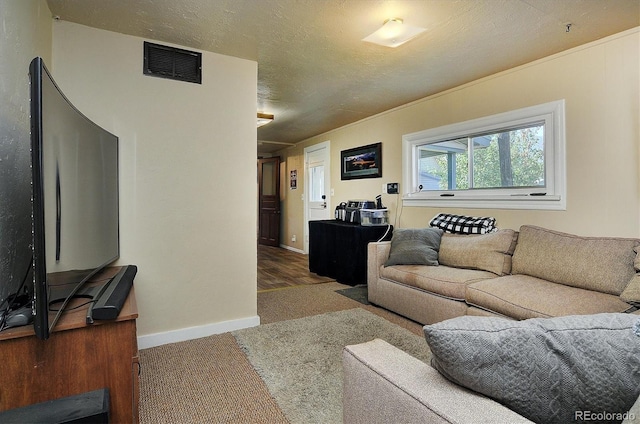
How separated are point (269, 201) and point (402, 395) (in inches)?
280

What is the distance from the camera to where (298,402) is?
1.77m

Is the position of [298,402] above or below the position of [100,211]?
below

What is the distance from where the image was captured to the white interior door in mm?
5914

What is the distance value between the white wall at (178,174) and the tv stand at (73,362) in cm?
117

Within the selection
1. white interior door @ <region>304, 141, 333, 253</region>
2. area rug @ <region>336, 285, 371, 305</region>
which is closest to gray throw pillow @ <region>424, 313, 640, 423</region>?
area rug @ <region>336, 285, 371, 305</region>

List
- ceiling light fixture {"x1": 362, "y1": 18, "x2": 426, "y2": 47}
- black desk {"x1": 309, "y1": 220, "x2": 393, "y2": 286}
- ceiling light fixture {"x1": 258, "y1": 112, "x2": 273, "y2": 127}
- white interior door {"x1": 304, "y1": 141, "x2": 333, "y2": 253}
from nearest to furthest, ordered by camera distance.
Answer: ceiling light fixture {"x1": 362, "y1": 18, "x2": 426, "y2": 47}, black desk {"x1": 309, "y1": 220, "x2": 393, "y2": 286}, ceiling light fixture {"x1": 258, "y1": 112, "x2": 273, "y2": 127}, white interior door {"x1": 304, "y1": 141, "x2": 333, "y2": 253}

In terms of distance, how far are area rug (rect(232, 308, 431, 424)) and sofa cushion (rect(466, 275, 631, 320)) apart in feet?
1.78

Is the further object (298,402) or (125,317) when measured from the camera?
(298,402)

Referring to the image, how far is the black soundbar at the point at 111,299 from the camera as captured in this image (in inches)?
48.6

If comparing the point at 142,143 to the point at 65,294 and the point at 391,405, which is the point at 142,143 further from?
the point at 391,405

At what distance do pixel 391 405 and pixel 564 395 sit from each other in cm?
36

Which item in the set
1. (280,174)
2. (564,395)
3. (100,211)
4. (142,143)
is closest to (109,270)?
(100,211)

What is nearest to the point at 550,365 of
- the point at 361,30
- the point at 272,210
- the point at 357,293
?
the point at 361,30

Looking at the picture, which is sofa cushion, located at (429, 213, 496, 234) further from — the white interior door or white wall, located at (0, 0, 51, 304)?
white wall, located at (0, 0, 51, 304)
